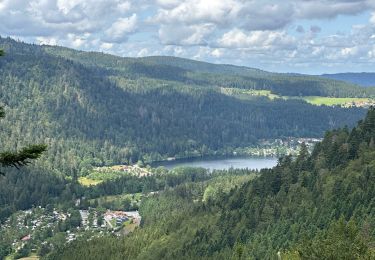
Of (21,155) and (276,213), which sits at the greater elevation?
(21,155)

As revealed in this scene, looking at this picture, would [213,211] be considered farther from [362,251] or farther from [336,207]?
[362,251]

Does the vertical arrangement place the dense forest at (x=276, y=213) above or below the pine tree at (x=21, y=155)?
below

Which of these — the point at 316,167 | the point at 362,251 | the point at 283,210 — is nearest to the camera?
the point at 362,251

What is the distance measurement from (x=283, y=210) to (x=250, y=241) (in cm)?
1350

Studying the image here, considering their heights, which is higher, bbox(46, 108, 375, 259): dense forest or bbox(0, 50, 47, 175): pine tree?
bbox(0, 50, 47, 175): pine tree

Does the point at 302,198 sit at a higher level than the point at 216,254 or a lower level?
higher

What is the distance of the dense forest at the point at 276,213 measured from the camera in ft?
399

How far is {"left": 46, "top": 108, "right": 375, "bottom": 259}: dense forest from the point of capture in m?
122

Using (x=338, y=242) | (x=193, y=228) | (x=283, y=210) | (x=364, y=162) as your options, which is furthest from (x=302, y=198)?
(x=338, y=242)

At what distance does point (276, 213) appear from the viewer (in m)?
147

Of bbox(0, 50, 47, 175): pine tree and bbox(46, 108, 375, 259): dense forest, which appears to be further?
bbox(46, 108, 375, 259): dense forest

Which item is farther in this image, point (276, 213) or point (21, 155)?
point (276, 213)

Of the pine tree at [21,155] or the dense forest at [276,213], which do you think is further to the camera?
the dense forest at [276,213]

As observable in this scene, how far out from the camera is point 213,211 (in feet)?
590
